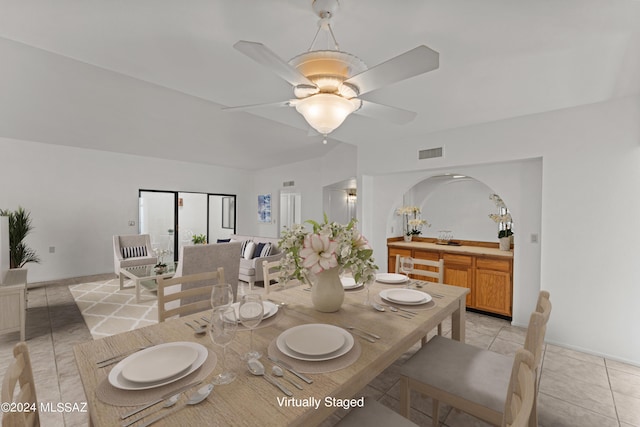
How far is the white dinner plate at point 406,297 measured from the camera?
175cm

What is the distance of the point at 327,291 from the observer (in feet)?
5.20

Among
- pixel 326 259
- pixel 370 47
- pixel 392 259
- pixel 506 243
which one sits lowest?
pixel 392 259

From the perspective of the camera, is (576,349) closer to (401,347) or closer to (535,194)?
(535,194)

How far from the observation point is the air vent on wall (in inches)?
146

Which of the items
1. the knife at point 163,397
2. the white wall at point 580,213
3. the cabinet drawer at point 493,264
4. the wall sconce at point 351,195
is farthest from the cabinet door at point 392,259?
the knife at point 163,397

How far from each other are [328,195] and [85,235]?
206 inches

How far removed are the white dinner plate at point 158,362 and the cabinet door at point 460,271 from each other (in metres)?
3.53

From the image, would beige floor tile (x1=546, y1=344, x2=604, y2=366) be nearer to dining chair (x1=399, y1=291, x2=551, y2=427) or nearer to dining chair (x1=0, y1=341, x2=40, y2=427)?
dining chair (x1=399, y1=291, x2=551, y2=427)

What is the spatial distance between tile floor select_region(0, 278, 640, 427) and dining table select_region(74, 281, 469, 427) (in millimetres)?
811

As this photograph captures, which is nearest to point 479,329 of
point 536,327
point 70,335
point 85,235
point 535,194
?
point 535,194

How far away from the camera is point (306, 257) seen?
1446mm

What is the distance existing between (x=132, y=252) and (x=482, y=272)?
608cm

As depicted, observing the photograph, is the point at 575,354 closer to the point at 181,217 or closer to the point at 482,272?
the point at 482,272

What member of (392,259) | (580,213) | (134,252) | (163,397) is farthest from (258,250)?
(580,213)
